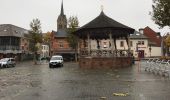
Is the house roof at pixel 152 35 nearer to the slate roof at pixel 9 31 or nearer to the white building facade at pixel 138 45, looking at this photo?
the white building facade at pixel 138 45

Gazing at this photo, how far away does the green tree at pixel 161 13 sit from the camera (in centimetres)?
3328

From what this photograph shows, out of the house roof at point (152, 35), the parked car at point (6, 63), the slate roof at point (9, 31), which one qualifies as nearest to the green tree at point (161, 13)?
the parked car at point (6, 63)

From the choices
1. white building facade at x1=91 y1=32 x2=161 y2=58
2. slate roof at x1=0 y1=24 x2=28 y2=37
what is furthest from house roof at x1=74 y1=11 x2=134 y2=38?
white building facade at x1=91 y1=32 x2=161 y2=58

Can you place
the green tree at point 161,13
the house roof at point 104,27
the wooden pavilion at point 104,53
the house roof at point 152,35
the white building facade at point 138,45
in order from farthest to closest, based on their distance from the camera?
1. the house roof at point 152,35
2. the white building facade at point 138,45
3. the house roof at point 104,27
4. the wooden pavilion at point 104,53
5. the green tree at point 161,13

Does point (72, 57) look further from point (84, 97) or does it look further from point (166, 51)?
point (84, 97)

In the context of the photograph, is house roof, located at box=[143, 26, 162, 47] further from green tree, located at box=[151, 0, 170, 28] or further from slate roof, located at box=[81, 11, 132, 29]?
green tree, located at box=[151, 0, 170, 28]

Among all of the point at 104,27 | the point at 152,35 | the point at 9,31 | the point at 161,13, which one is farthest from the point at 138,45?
the point at 161,13

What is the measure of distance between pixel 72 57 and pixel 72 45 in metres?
10.9

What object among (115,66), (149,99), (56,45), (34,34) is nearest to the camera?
(149,99)

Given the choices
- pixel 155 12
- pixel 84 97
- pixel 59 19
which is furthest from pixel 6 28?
pixel 84 97

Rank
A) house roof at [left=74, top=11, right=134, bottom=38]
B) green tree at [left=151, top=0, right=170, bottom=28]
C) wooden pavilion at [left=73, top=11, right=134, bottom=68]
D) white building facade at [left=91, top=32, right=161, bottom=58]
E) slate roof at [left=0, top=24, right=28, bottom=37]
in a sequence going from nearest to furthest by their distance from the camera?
1. green tree at [left=151, top=0, right=170, bottom=28]
2. wooden pavilion at [left=73, top=11, right=134, bottom=68]
3. house roof at [left=74, top=11, right=134, bottom=38]
4. slate roof at [left=0, top=24, right=28, bottom=37]
5. white building facade at [left=91, top=32, right=161, bottom=58]

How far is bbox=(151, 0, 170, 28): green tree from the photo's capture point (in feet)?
109

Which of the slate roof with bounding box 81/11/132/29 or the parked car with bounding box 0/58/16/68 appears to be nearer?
the slate roof with bounding box 81/11/132/29

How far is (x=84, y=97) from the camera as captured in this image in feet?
49.8
